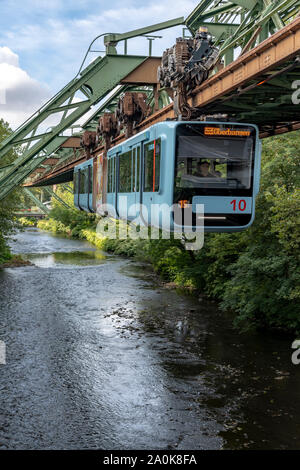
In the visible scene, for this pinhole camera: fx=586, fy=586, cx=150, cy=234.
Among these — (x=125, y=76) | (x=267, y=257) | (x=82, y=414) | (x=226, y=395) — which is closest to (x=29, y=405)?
(x=82, y=414)

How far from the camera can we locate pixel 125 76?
21.4 metres

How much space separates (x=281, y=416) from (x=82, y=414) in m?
3.65

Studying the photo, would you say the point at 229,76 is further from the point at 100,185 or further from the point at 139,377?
the point at 100,185

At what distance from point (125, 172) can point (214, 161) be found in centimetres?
591

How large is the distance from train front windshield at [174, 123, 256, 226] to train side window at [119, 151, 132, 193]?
4862mm

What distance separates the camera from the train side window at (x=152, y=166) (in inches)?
513

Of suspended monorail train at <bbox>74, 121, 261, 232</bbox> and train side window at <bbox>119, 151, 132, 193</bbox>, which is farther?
train side window at <bbox>119, 151, 132, 193</bbox>

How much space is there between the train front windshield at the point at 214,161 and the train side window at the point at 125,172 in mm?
4862

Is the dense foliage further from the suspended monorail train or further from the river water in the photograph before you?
the suspended monorail train

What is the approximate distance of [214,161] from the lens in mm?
12344

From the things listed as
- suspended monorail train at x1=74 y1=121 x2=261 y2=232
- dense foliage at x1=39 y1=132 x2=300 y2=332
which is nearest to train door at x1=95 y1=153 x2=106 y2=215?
dense foliage at x1=39 y1=132 x2=300 y2=332

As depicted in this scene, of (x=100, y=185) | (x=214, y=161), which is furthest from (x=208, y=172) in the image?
(x=100, y=185)

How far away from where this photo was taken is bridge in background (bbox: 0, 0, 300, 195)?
36.5ft
